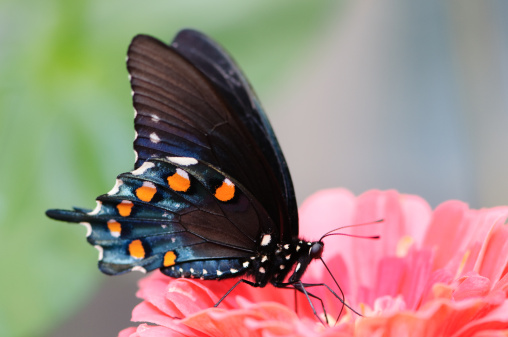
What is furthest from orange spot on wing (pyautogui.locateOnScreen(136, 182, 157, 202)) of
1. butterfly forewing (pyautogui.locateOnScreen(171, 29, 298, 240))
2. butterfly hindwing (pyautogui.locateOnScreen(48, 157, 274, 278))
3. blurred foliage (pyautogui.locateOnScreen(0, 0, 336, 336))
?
blurred foliage (pyautogui.locateOnScreen(0, 0, 336, 336))

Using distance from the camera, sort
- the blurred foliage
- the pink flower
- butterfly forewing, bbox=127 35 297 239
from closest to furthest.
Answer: the pink flower → butterfly forewing, bbox=127 35 297 239 → the blurred foliage

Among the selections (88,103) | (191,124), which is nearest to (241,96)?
(191,124)

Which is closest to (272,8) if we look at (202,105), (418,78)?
(202,105)

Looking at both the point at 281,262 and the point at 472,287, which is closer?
the point at 472,287

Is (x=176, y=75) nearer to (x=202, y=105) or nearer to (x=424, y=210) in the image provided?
(x=202, y=105)

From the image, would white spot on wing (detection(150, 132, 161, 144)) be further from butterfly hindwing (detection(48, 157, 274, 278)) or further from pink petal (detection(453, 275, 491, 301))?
pink petal (detection(453, 275, 491, 301))

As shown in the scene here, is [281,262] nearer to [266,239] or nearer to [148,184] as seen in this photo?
[266,239]
